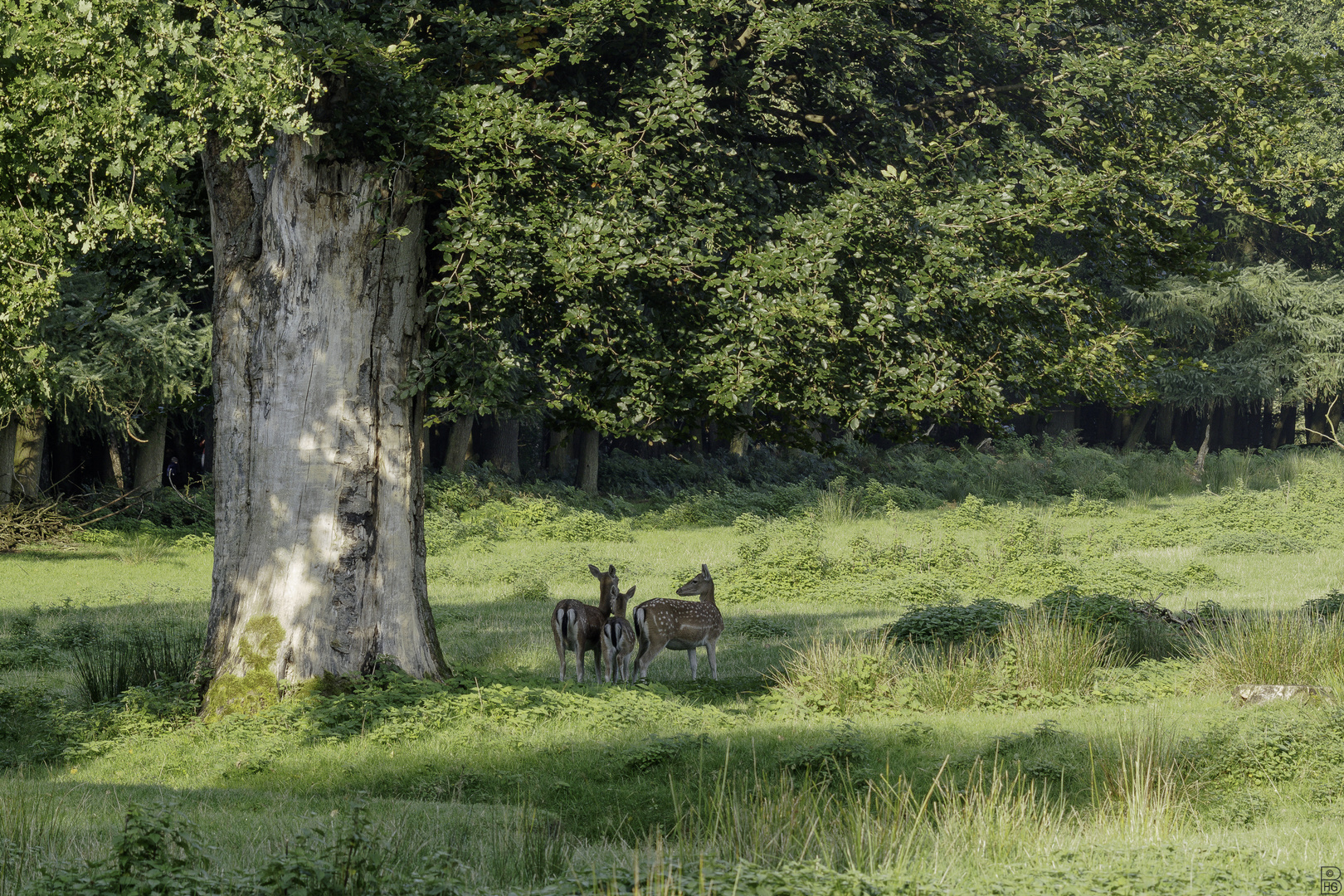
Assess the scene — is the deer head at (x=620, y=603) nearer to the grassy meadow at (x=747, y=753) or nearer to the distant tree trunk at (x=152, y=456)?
the grassy meadow at (x=747, y=753)

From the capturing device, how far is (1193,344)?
172 ft

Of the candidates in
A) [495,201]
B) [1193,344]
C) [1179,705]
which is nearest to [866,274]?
[495,201]

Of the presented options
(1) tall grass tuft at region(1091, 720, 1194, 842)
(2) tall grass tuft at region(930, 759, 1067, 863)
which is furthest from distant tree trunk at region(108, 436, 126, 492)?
(2) tall grass tuft at region(930, 759, 1067, 863)

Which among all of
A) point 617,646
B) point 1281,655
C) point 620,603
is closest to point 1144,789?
point 1281,655

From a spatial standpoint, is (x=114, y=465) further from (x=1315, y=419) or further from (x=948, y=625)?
(x=1315, y=419)

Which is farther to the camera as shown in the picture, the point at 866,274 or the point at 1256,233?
the point at 1256,233

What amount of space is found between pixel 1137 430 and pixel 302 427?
4599 centimetres

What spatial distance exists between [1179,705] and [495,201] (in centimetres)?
814

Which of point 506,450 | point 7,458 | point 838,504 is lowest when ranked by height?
point 838,504

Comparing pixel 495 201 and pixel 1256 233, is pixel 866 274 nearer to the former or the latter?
pixel 495 201

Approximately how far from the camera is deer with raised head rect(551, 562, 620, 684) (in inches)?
565

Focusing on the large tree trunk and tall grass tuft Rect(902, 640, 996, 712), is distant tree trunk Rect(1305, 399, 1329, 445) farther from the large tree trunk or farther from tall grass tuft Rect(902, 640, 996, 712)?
the large tree trunk

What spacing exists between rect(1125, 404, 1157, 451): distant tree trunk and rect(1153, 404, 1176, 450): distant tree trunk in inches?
61.6

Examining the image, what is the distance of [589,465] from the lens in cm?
3884
